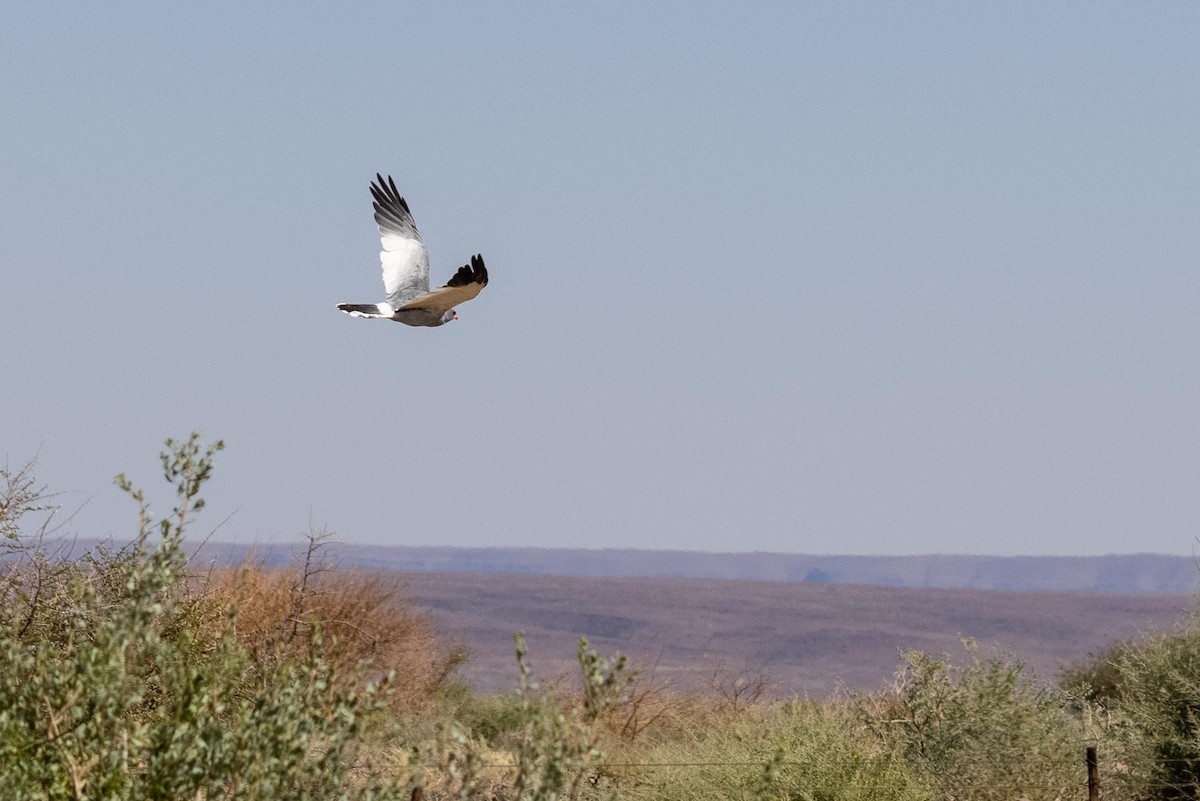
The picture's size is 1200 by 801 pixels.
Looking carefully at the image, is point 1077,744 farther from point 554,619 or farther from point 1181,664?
point 554,619

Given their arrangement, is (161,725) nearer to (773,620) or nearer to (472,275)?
Answer: (472,275)

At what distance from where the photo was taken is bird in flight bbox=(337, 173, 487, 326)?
13.7 meters

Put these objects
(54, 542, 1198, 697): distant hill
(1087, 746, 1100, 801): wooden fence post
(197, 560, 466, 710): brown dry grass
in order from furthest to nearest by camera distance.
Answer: (54, 542, 1198, 697): distant hill < (197, 560, 466, 710): brown dry grass < (1087, 746, 1100, 801): wooden fence post

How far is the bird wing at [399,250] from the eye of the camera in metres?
15.7

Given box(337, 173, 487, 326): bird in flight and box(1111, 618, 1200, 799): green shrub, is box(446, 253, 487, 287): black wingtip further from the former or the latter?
box(1111, 618, 1200, 799): green shrub

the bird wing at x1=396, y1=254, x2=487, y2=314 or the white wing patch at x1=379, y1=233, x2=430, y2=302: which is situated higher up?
the white wing patch at x1=379, y1=233, x2=430, y2=302

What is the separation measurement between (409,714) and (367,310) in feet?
30.6

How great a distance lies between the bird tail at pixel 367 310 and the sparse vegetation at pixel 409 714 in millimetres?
2137

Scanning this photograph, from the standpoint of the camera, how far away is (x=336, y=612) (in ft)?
74.5

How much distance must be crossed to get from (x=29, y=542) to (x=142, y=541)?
24.1ft

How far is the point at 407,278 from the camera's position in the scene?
15.9 metres

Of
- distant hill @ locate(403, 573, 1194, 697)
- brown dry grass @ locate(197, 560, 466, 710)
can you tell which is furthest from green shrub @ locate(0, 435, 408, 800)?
distant hill @ locate(403, 573, 1194, 697)

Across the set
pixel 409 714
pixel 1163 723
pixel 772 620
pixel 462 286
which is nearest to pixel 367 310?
pixel 462 286

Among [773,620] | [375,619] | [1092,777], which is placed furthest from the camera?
[773,620]
